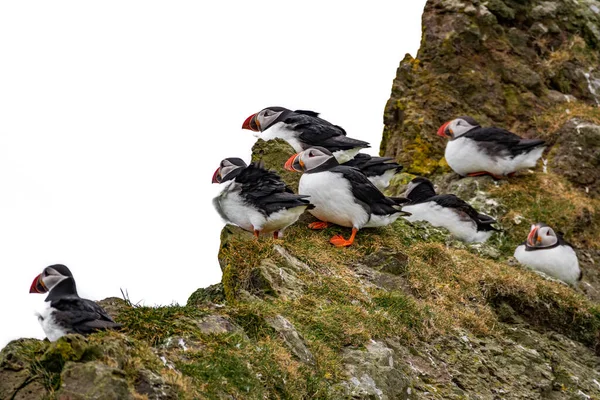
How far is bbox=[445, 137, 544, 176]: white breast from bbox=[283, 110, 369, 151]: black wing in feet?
8.22

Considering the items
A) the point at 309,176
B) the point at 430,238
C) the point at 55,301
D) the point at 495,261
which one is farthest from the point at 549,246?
the point at 55,301

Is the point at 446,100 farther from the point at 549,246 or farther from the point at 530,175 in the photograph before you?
the point at 549,246

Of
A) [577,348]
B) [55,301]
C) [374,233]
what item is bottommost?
[577,348]

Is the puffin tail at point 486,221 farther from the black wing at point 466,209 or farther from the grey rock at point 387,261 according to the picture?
the grey rock at point 387,261

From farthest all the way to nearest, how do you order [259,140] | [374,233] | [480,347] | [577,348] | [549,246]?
[549,246], [259,140], [374,233], [577,348], [480,347]

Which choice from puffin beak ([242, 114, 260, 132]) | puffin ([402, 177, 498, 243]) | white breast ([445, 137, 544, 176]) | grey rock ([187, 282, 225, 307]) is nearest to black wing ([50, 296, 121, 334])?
grey rock ([187, 282, 225, 307])

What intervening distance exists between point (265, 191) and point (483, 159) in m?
5.26

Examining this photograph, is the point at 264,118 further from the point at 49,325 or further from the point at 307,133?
the point at 49,325

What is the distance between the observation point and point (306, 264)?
8312 millimetres

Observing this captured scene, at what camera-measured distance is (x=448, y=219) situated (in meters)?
12.0

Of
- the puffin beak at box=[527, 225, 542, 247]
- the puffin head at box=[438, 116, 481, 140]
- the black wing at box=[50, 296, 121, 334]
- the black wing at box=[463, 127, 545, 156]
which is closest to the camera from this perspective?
the black wing at box=[50, 296, 121, 334]

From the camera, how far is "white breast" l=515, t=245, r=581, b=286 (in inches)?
453

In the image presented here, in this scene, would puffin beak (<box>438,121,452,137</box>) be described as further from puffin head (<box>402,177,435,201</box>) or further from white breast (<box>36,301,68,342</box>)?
white breast (<box>36,301,68,342</box>)

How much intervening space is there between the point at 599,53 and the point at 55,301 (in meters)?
13.1
